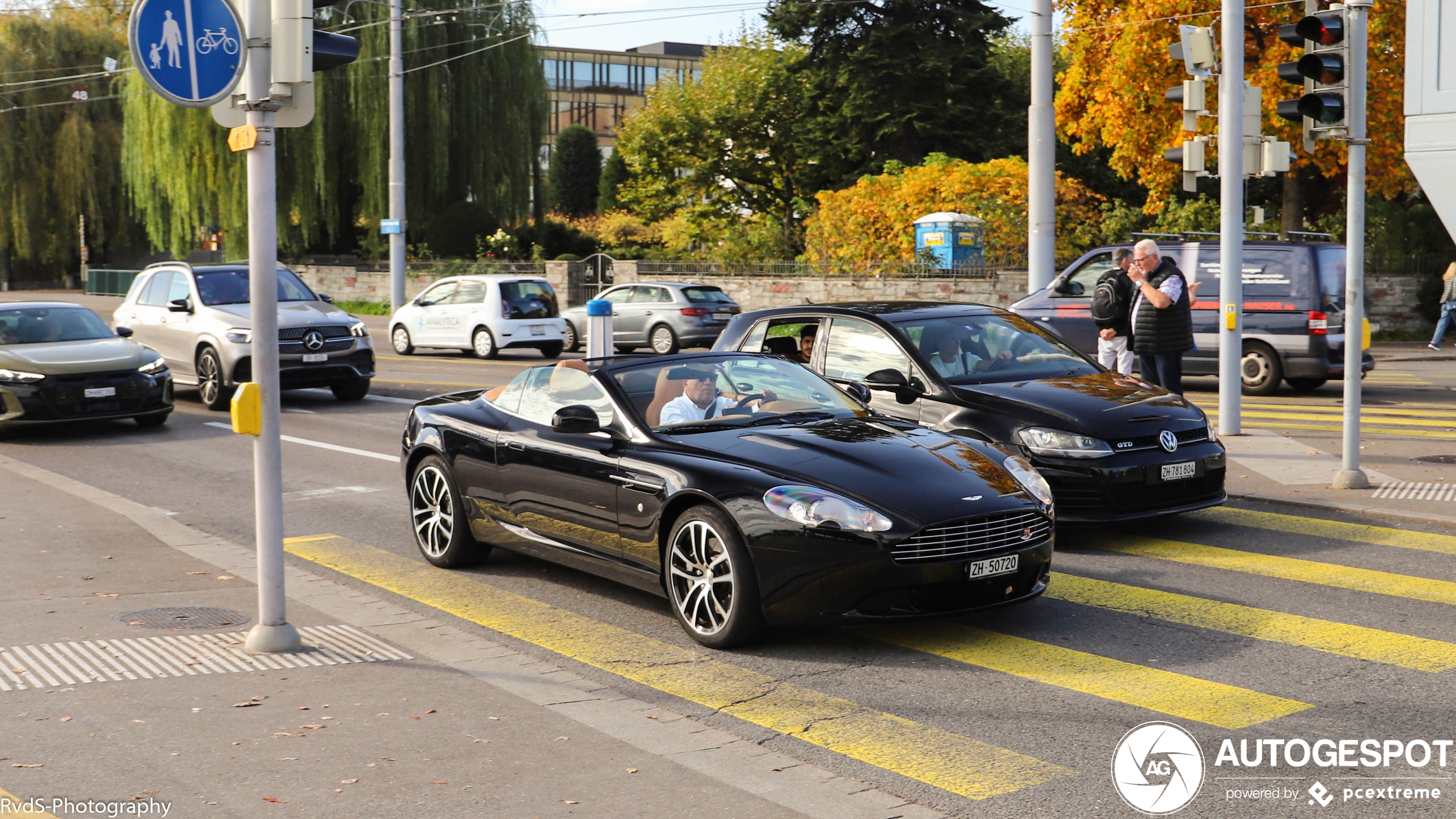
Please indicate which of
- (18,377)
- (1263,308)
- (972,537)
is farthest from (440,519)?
(1263,308)

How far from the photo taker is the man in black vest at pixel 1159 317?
1305cm

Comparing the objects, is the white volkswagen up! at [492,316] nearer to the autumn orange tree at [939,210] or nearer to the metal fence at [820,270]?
the metal fence at [820,270]

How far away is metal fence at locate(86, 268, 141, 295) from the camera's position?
57.4m

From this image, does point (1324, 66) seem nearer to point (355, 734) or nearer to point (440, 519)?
point (440, 519)

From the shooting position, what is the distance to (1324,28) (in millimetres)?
10930

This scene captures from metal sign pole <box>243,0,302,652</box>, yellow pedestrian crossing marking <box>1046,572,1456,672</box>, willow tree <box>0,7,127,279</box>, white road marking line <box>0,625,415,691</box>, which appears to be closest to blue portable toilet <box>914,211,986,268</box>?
yellow pedestrian crossing marking <box>1046,572,1456,672</box>

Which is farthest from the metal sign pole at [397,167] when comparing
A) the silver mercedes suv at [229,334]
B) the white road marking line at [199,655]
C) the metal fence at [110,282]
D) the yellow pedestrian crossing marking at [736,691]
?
the white road marking line at [199,655]

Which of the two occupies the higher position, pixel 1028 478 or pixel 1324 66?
pixel 1324 66

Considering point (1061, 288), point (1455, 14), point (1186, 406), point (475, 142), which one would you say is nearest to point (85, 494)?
point (1186, 406)

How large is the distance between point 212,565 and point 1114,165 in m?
26.8

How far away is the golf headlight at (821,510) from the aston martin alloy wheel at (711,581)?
260 mm

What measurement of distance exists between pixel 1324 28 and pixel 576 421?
721 centimetres

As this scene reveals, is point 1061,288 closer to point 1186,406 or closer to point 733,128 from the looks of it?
point 1186,406

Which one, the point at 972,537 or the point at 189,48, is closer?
the point at 189,48
